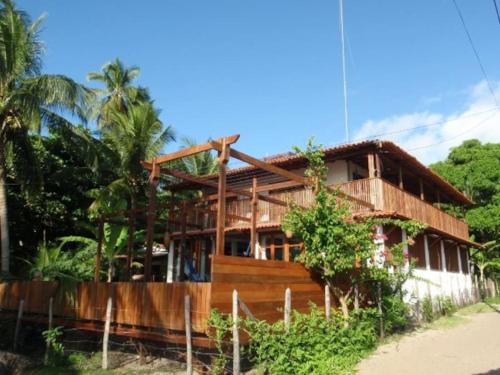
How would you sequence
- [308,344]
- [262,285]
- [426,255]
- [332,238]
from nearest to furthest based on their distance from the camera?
1. [308,344]
2. [262,285]
3. [332,238]
4. [426,255]

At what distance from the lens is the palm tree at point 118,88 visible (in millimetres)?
27870

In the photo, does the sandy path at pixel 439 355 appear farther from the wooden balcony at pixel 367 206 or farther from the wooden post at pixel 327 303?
the wooden balcony at pixel 367 206

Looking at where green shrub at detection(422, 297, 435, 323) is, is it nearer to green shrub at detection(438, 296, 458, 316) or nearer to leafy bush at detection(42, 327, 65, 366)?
green shrub at detection(438, 296, 458, 316)

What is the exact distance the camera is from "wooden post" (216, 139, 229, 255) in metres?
8.11

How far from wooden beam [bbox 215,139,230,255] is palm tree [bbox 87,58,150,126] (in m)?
20.5

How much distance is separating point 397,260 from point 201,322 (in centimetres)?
549

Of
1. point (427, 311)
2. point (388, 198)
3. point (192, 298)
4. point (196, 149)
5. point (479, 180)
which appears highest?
point (479, 180)

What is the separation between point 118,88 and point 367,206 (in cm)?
2016

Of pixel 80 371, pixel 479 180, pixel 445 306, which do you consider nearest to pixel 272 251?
pixel 445 306

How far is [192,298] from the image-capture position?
7852mm

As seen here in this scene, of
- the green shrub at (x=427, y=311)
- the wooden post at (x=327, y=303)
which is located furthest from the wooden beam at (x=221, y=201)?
the green shrub at (x=427, y=311)

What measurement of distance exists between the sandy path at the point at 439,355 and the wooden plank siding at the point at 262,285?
1757 mm

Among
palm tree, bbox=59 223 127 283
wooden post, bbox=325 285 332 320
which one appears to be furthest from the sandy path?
palm tree, bbox=59 223 127 283

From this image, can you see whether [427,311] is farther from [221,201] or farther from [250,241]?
[221,201]
